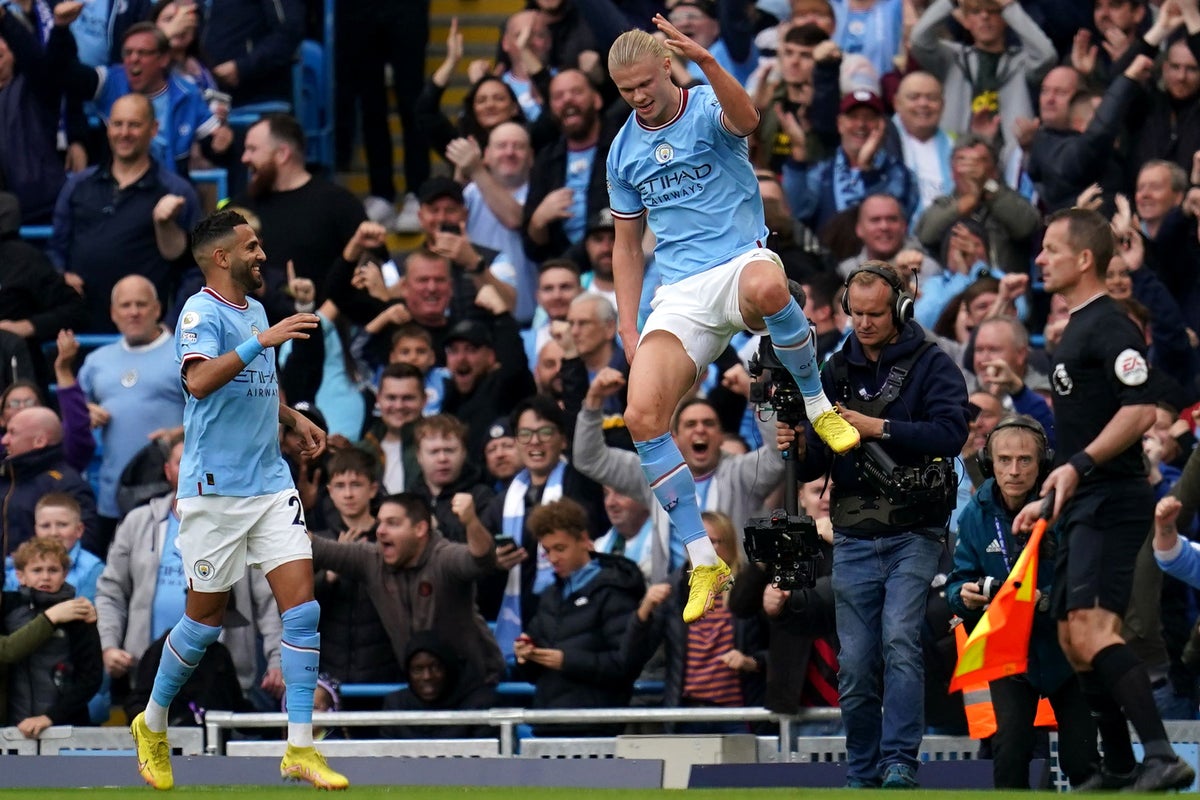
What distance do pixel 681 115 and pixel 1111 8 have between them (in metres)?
6.81

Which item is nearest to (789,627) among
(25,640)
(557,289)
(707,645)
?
(707,645)

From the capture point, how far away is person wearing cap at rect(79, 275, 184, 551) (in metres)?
14.0

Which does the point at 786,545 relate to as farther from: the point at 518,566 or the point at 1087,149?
the point at 1087,149

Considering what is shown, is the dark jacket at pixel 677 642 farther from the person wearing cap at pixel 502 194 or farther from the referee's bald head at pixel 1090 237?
the person wearing cap at pixel 502 194

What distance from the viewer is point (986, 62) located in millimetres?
15461

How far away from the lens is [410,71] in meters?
17.5

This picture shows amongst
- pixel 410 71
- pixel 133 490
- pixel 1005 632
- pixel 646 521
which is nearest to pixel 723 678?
pixel 646 521

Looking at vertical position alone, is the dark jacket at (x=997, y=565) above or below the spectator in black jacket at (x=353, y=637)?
above

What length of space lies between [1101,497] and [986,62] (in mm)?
7512

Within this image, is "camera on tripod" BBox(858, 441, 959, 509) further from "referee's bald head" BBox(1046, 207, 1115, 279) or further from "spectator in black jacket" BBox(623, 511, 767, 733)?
"spectator in black jacket" BBox(623, 511, 767, 733)

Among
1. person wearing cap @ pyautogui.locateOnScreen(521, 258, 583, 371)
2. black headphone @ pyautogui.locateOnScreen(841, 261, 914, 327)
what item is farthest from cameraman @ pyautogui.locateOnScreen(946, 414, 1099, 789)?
person wearing cap @ pyautogui.locateOnScreen(521, 258, 583, 371)

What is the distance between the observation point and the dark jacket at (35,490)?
1326cm

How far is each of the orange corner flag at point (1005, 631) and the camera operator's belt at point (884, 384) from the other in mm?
932

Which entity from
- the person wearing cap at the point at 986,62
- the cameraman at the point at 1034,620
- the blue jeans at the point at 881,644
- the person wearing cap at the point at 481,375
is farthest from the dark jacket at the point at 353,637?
the person wearing cap at the point at 986,62
